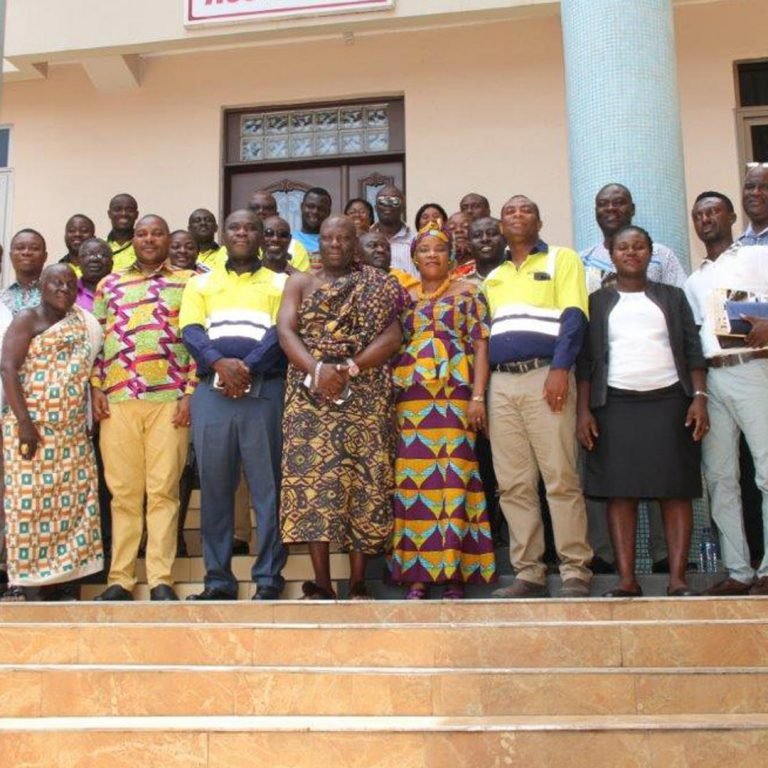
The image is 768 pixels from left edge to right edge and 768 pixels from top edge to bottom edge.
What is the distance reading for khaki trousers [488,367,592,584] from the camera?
4.93 meters

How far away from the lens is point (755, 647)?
154 inches

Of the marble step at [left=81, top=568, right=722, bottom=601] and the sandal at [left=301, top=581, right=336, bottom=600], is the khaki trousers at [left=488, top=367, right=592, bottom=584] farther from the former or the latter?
the sandal at [left=301, top=581, right=336, bottom=600]

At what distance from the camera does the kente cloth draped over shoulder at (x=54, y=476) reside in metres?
5.20

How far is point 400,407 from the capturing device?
523 cm

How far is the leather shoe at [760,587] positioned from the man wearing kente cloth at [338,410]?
1.62 m

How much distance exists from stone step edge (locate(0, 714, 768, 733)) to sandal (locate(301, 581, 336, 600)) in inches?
47.2

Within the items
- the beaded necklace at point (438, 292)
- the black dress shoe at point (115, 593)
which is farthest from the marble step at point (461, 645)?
the beaded necklace at point (438, 292)

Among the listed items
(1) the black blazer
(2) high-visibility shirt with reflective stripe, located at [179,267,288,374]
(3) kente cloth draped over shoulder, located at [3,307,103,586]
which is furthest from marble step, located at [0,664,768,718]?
(2) high-visibility shirt with reflective stripe, located at [179,267,288,374]

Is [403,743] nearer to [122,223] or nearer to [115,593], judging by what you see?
[115,593]

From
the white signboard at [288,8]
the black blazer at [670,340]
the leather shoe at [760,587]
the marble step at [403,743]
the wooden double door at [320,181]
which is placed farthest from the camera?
the wooden double door at [320,181]

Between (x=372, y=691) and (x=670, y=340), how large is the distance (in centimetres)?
224

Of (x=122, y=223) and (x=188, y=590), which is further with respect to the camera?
(x=122, y=223)

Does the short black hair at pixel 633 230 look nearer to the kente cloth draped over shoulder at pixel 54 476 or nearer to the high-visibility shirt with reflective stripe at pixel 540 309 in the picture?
the high-visibility shirt with reflective stripe at pixel 540 309

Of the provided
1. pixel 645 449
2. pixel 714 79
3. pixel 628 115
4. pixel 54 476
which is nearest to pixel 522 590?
pixel 645 449
